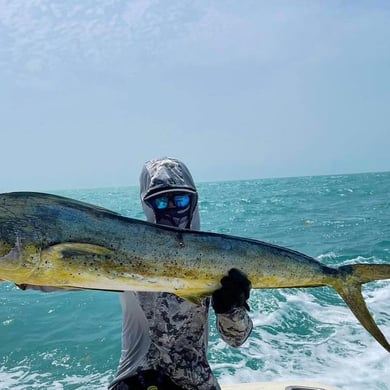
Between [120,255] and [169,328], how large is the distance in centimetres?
102

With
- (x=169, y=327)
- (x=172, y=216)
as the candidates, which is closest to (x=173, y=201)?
(x=172, y=216)

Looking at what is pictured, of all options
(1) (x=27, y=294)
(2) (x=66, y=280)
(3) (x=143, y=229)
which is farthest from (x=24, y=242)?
(1) (x=27, y=294)

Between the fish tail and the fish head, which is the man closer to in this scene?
the fish tail

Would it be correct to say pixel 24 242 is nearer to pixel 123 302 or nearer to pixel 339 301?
pixel 123 302

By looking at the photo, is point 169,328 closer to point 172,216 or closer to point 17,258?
point 172,216

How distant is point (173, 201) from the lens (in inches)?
119

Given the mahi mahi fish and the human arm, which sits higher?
the mahi mahi fish

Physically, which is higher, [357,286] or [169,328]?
[357,286]

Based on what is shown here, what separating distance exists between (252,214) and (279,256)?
94.6 feet

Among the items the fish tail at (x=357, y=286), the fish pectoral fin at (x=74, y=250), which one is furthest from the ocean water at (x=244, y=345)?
the fish pectoral fin at (x=74, y=250)

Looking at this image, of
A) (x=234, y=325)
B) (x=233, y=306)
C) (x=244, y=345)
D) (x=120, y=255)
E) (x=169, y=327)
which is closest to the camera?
(x=120, y=255)

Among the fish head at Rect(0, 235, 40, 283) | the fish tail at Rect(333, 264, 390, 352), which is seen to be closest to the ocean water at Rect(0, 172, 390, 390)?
the fish tail at Rect(333, 264, 390, 352)

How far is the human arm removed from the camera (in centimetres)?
230

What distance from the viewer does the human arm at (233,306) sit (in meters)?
2.30
